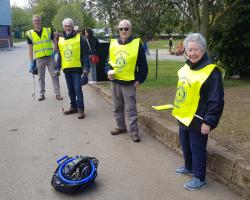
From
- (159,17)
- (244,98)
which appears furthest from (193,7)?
(244,98)

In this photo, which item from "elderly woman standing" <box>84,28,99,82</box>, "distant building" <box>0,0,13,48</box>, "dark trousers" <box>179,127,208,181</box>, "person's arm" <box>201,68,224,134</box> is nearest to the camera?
"person's arm" <box>201,68,224,134</box>

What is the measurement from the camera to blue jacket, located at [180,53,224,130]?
4.01m

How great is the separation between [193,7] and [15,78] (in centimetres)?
756

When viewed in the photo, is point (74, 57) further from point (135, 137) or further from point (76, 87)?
point (135, 137)

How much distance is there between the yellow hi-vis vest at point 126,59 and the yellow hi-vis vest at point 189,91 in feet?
5.53

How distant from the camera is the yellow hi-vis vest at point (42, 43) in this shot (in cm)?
961

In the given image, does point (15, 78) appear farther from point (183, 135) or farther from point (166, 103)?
point (183, 135)

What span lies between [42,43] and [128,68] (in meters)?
4.21

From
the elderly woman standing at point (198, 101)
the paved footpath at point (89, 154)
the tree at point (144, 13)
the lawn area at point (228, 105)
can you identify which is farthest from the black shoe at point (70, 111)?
the elderly woman standing at point (198, 101)

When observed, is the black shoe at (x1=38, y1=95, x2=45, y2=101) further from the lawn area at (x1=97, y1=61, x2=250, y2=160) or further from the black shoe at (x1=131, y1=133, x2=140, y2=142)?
the black shoe at (x1=131, y1=133, x2=140, y2=142)

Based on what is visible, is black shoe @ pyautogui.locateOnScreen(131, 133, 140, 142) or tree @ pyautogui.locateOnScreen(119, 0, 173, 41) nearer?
black shoe @ pyautogui.locateOnScreen(131, 133, 140, 142)

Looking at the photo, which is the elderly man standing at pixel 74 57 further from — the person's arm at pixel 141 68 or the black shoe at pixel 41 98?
the black shoe at pixel 41 98

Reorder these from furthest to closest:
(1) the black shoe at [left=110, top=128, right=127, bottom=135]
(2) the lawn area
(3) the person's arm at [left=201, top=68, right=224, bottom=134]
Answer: (1) the black shoe at [left=110, top=128, right=127, bottom=135], (2) the lawn area, (3) the person's arm at [left=201, top=68, right=224, bottom=134]

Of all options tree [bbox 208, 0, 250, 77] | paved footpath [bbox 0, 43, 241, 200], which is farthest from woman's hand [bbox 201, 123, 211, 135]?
tree [bbox 208, 0, 250, 77]
